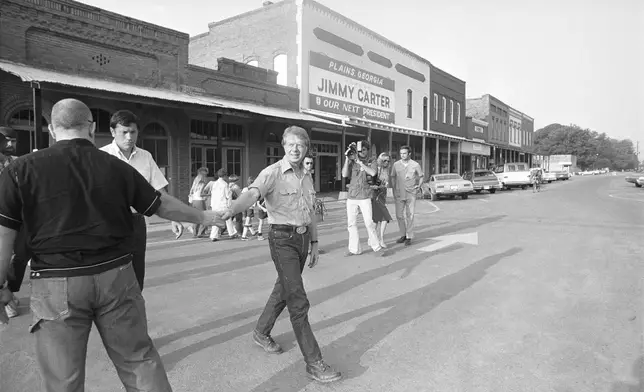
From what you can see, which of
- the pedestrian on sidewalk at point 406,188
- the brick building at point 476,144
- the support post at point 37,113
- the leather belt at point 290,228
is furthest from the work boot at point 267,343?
the brick building at point 476,144

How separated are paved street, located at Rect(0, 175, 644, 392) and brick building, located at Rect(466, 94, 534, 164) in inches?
1628

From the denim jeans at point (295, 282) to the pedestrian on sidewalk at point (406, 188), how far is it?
524 cm

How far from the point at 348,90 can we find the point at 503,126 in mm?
34240

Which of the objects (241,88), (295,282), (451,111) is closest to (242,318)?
(295,282)

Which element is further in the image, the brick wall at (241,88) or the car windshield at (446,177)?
the car windshield at (446,177)

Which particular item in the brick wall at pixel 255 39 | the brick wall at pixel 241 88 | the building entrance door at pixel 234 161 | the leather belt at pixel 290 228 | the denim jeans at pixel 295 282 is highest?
the brick wall at pixel 255 39

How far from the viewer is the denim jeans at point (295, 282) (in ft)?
10.8

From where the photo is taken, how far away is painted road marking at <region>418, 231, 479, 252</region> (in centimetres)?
848

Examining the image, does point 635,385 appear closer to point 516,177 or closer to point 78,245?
point 78,245

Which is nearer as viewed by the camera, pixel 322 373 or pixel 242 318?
pixel 322 373

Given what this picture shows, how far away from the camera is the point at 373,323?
444cm

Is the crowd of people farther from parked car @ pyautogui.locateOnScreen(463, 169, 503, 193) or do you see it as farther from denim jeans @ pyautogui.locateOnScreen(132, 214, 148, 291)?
parked car @ pyautogui.locateOnScreen(463, 169, 503, 193)

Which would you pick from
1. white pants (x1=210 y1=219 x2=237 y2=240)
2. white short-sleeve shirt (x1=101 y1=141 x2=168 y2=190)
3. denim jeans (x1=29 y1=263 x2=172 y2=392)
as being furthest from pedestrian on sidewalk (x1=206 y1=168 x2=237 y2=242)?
denim jeans (x1=29 y1=263 x2=172 y2=392)

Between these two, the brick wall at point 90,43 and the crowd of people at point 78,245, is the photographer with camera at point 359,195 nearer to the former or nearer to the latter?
the crowd of people at point 78,245
